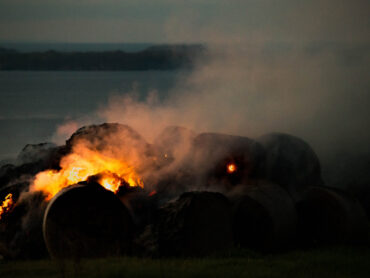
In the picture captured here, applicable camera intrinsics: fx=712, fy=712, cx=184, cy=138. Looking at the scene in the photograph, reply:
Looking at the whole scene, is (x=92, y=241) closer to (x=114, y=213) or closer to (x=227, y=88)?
(x=114, y=213)

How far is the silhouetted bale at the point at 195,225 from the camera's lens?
14258 millimetres

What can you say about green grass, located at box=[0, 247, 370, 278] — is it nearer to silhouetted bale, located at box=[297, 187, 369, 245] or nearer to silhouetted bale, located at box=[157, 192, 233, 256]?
silhouetted bale, located at box=[157, 192, 233, 256]

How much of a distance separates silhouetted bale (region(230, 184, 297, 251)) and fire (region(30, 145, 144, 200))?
269 cm

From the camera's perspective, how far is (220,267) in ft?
42.4

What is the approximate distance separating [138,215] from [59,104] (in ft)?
315

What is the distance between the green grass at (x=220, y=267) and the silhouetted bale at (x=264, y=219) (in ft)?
1.63

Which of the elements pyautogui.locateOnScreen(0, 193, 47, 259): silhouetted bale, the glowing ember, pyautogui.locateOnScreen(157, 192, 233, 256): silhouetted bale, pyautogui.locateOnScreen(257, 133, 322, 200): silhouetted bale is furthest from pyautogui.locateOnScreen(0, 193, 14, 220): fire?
pyautogui.locateOnScreen(257, 133, 322, 200): silhouetted bale

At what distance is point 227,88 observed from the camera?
132 ft

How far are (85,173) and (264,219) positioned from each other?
4513 mm

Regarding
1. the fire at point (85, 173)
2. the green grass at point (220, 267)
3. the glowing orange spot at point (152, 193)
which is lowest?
the green grass at point (220, 267)

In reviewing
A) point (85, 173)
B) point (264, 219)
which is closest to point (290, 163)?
point (264, 219)

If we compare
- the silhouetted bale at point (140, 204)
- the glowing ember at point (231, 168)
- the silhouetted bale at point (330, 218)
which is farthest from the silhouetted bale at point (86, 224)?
the silhouetted bale at point (330, 218)

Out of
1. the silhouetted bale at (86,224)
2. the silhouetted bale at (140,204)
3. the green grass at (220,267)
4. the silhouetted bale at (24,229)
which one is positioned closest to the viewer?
the green grass at (220,267)

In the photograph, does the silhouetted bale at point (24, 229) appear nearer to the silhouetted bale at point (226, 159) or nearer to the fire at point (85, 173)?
the fire at point (85, 173)
